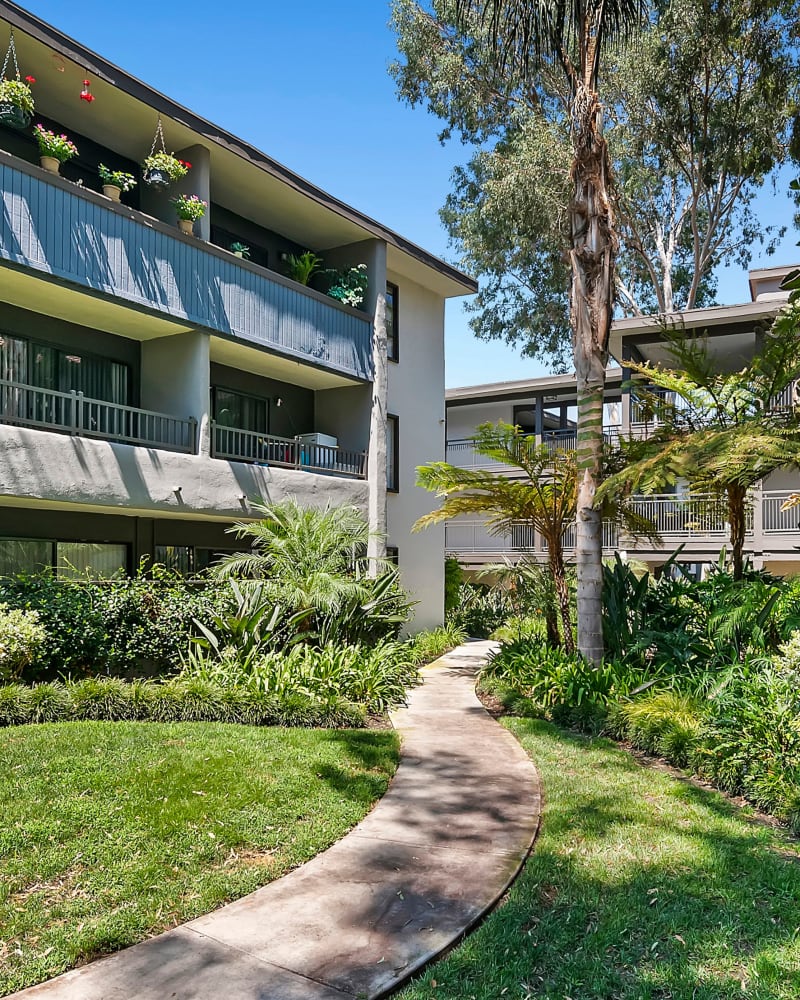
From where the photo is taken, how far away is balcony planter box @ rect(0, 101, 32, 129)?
34.8ft

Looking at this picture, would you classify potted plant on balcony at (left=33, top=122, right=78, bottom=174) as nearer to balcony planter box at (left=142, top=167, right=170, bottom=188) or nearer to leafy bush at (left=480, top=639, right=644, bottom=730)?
balcony planter box at (left=142, top=167, right=170, bottom=188)

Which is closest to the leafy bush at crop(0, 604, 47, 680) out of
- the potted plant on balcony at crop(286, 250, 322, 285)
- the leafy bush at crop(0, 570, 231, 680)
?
the leafy bush at crop(0, 570, 231, 680)

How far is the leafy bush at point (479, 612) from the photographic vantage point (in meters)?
20.3

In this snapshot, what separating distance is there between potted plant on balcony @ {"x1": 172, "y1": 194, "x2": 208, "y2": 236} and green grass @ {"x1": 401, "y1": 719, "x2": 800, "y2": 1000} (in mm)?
10586

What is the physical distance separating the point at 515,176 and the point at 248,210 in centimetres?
1315

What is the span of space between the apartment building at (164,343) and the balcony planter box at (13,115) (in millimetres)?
87

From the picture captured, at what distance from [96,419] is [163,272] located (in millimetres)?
2692

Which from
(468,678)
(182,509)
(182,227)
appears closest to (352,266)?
(182,227)

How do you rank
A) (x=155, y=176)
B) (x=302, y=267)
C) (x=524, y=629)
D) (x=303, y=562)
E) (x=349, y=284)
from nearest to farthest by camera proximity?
(x=303, y=562) < (x=155, y=176) < (x=524, y=629) < (x=302, y=267) < (x=349, y=284)

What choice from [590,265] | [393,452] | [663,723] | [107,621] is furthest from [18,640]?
[393,452]

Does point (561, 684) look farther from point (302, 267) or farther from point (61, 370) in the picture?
point (302, 267)

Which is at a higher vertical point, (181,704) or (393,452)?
(393,452)

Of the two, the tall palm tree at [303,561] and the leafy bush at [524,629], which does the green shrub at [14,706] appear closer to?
the tall palm tree at [303,561]

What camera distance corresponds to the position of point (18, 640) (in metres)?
8.76
